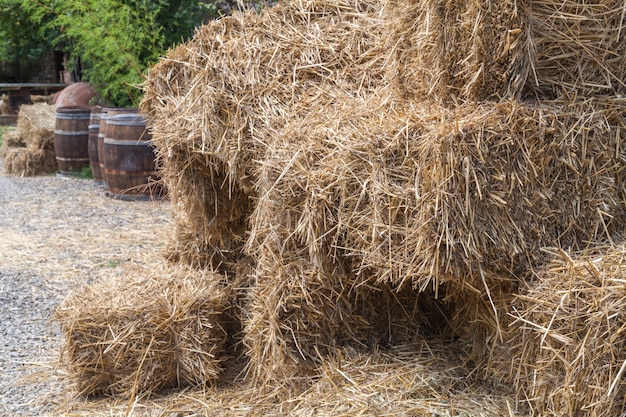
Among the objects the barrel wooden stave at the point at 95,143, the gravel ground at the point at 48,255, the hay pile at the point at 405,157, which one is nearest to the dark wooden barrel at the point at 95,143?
the barrel wooden stave at the point at 95,143

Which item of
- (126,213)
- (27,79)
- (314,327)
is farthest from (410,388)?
(27,79)

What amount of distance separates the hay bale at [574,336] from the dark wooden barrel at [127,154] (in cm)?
551

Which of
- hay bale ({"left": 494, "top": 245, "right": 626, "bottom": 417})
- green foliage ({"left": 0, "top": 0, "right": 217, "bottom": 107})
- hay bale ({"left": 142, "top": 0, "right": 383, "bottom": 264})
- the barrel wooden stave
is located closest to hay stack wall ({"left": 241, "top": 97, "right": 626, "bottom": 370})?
hay bale ({"left": 494, "top": 245, "right": 626, "bottom": 417})

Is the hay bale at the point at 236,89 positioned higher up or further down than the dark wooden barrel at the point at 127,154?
higher up

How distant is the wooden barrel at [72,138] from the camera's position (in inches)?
359

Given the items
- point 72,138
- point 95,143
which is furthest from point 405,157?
point 72,138

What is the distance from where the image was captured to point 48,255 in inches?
223

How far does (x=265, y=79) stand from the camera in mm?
3332

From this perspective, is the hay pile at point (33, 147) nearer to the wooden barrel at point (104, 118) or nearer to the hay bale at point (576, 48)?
the wooden barrel at point (104, 118)

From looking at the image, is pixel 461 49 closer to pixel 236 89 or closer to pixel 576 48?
pixel 576 48

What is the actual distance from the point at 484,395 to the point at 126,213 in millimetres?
5263

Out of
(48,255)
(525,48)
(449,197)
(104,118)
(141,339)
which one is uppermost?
(525,48)

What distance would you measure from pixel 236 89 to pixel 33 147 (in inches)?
304

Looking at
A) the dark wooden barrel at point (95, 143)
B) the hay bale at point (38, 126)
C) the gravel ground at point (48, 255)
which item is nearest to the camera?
the gravel ground at point (48, 255)
